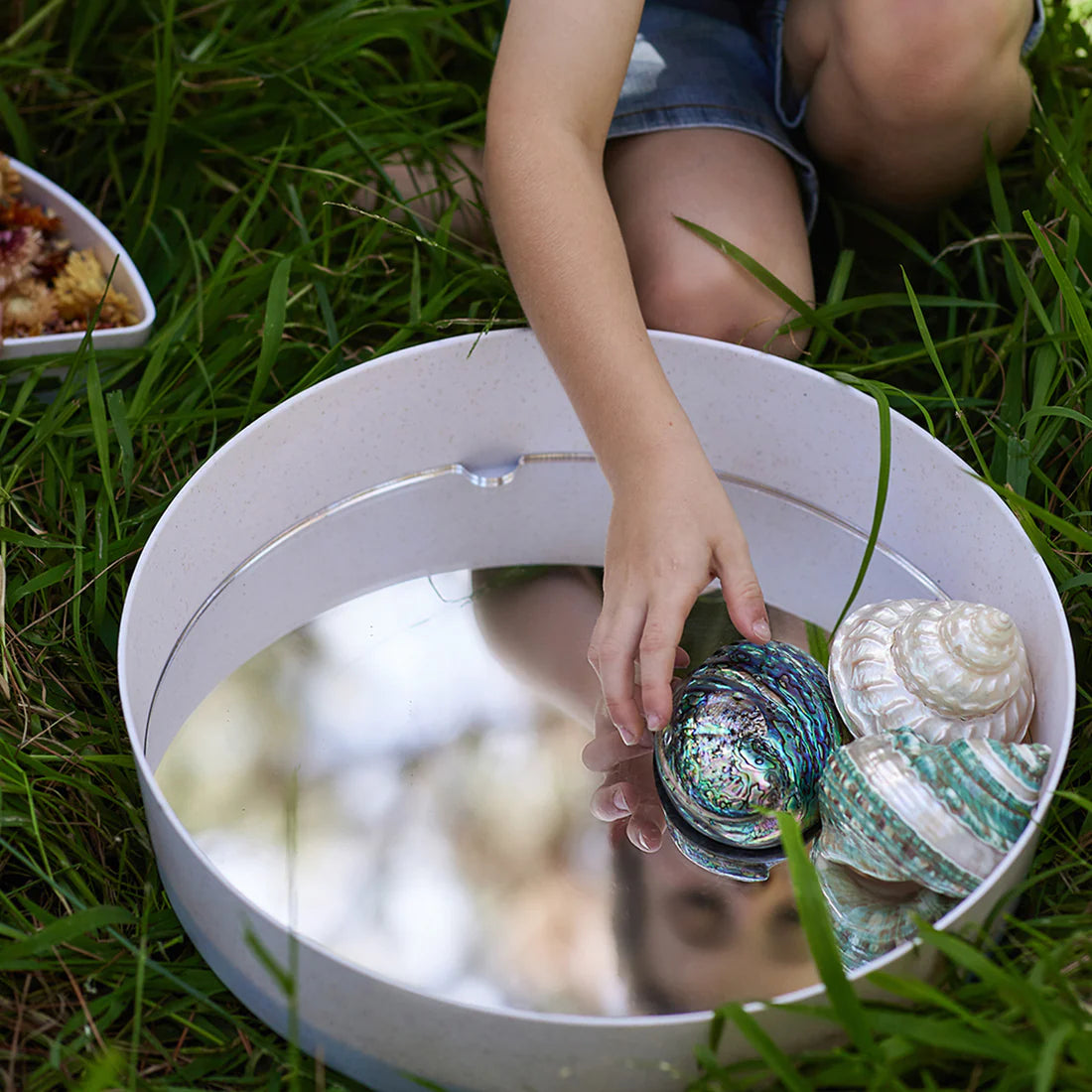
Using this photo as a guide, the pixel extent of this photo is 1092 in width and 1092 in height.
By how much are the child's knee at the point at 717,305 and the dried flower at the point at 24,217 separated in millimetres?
495

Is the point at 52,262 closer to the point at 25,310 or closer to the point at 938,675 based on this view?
the point at 25,310

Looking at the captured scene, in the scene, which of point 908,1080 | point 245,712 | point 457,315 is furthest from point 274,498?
point 908,1080

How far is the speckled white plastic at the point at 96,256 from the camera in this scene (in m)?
0.96

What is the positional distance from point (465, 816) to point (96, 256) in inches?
23.7

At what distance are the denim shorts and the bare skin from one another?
0.06 feet

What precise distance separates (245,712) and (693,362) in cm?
38

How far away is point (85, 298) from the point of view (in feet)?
3.31

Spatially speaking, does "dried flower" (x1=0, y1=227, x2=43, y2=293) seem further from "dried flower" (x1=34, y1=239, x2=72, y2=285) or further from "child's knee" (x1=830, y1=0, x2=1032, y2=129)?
"child's knee" (x1=830, y1=0, x2=1032, y2=129)

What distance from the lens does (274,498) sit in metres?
0.86

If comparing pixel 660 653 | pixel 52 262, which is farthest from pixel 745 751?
pixel 52 262

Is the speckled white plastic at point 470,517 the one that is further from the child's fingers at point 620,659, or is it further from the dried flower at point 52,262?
the dried flower at point 52,262

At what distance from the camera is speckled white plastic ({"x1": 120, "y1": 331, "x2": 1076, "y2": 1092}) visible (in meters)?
0.70

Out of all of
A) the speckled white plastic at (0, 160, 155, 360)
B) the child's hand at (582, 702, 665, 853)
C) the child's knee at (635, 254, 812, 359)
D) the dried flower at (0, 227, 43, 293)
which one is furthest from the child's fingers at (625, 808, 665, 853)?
the dried flower at (0, 227, 43, 293)

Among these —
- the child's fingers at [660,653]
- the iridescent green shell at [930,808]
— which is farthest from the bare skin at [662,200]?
the iridescent green shell at [930,808]
